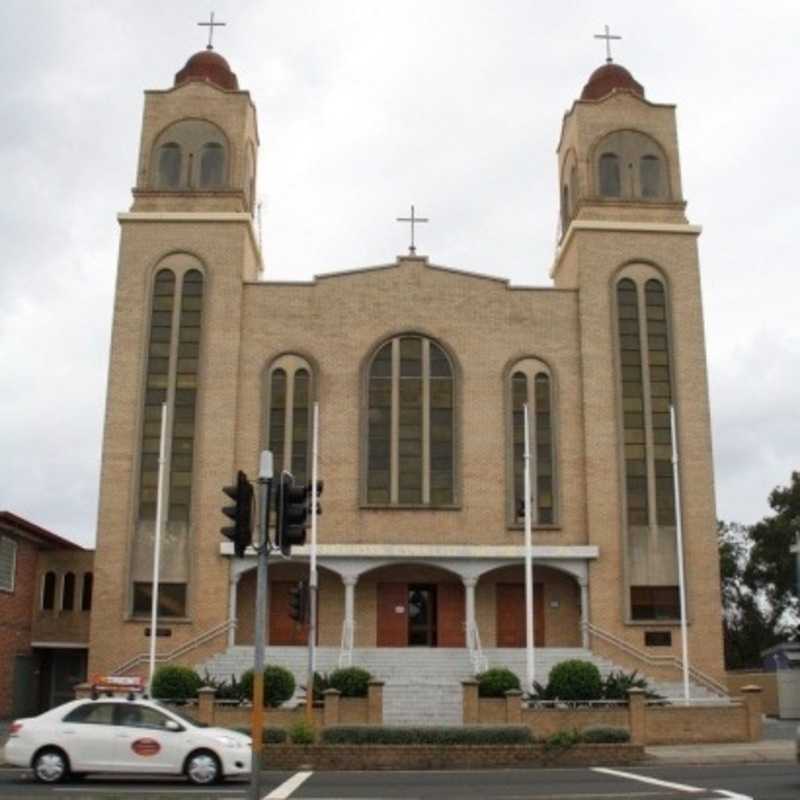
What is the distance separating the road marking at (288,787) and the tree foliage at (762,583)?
47.4 metres

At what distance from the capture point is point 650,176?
42594 millimetres

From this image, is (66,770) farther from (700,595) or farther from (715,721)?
(700,595)

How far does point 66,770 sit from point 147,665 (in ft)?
56.7

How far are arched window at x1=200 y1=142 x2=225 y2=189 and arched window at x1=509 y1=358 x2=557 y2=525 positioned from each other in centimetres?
1281

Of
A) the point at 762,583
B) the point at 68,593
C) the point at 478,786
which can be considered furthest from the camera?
the point at 762,583

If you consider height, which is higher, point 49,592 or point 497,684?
point 49,592

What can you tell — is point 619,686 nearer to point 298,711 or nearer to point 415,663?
point 415,663

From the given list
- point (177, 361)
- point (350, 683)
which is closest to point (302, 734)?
point (350, 683)

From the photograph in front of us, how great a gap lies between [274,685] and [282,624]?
26.9ft

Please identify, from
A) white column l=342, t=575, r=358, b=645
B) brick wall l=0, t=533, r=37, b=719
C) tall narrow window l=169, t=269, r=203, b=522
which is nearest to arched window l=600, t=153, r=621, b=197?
tall narrow window l=169, t=269, r=203, b=522

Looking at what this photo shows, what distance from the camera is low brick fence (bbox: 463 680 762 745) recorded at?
28172mm

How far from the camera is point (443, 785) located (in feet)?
62.5

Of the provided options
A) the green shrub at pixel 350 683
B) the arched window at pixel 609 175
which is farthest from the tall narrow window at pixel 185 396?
the arched window at pixel 609 175

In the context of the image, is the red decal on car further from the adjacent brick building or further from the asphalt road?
the adjacent brick building
